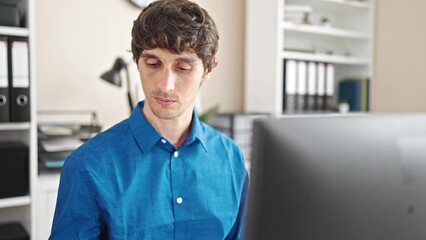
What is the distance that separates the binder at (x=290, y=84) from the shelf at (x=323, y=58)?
0.05 meters

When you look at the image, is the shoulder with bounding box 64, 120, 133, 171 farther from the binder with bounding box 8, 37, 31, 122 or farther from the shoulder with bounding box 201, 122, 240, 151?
the binder with bounding box 8, 37, 31, 122

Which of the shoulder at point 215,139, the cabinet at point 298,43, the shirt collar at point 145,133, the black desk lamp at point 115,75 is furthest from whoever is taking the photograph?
the cabinet at point 298,43

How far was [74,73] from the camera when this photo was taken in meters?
2.36

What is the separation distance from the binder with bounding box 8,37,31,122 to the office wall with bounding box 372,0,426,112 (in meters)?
2.41

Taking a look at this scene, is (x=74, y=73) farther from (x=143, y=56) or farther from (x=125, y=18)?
(x=143, y=56)

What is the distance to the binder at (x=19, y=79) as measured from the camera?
187 centimetres

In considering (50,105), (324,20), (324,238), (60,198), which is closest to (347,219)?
(324,238)

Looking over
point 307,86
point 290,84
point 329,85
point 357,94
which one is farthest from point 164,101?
point 357,94

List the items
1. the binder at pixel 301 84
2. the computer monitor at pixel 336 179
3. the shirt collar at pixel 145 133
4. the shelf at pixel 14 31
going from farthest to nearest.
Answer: the binder at pixel 301 84
the shelf at pixel 14 31
the shirt collar at pixel 145 133
the computer monitor at pixel 336 179

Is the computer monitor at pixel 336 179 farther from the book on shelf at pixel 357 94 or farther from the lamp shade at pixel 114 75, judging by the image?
the book on shelf at pixel 357 94

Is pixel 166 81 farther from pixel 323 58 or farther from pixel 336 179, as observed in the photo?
pixel 323 58

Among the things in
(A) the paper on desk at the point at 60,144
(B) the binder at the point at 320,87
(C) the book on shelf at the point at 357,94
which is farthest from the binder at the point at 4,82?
(C) the book on shelf at the point at 357,94

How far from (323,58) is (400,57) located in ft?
1.94

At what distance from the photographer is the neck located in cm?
119
